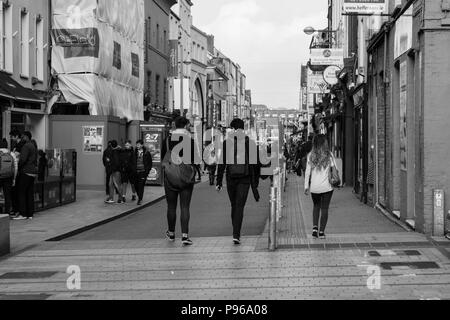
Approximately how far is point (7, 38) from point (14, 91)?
7.37 feet

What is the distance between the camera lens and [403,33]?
13.3 meters

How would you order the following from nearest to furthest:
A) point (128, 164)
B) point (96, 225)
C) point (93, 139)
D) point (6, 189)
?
point (6, 189) → point (96, 225) → point (128, 164) → point (93, 139)

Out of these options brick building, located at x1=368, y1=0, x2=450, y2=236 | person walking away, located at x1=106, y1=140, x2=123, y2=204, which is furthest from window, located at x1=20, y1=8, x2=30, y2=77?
brick building, located at x1=368, y1=0, x2=450, y2=236

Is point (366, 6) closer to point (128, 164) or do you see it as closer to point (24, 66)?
point (128, 164)

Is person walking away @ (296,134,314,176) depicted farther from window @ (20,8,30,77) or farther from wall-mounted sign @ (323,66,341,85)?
window @ (20,8,30,77)

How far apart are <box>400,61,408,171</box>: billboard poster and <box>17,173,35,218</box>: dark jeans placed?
7.92 m

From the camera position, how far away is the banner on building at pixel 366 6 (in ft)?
45.8

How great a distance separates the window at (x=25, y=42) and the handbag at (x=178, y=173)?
14.3 m

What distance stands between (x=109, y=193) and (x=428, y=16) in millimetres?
11957

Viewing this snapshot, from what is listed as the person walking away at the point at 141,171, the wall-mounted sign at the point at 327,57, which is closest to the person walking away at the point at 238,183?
the person walking away at the point at 141,171

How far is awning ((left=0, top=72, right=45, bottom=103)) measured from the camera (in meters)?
20.2

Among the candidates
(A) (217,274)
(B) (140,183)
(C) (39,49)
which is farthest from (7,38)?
(A) (217,274)

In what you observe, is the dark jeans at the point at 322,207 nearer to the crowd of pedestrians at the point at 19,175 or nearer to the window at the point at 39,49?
the crowd of pedestrians at the point at 19,175
